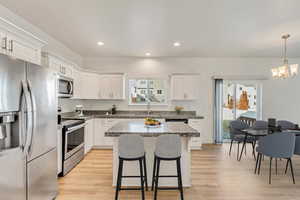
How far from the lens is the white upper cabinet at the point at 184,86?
5.90 m

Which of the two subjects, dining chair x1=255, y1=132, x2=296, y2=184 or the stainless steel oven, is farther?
the stainless steel oven

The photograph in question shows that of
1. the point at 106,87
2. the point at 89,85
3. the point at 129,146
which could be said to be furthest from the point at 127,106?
the point at 129,146

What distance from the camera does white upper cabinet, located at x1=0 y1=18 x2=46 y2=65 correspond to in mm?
2365

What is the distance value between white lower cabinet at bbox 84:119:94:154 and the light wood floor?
0.41 metres

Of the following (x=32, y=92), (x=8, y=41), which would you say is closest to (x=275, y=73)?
(x=32, y=92)

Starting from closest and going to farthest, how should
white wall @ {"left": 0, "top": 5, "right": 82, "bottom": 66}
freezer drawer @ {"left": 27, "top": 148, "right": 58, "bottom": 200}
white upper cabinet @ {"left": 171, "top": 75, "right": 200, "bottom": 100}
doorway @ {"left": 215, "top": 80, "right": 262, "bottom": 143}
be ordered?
freezer drawer @ {"left": 27, "top": 148, "right": 58, "bottom": 200}
white wall @ {"left": 0, "top": 5, "right": 82, "bottom": 66}
white upper cabinet @ {"left": 171, "top": 75, "right": 200, "bottom": 100}
doorway @ {"left": 215, "top": 80, "right": 262, "bottom": 143}

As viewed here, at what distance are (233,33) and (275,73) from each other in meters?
1.25

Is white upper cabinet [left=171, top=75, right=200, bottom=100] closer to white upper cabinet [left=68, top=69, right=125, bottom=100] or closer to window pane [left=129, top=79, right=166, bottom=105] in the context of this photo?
window pane [left=129, top=79, right=166, bottom=105]

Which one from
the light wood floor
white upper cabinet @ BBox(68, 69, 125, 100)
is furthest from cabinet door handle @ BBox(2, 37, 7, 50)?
white upper cabinet @ BBox(68, 69, 125, 100)

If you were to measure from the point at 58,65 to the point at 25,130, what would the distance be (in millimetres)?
2162

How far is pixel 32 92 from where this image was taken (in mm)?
2117

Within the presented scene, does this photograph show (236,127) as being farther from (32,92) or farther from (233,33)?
(32,92)

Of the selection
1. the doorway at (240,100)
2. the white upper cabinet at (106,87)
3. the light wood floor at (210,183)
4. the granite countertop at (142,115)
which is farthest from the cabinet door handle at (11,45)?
the doorway at (240,100)

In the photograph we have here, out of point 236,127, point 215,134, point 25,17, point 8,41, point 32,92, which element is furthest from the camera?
point 215,134
